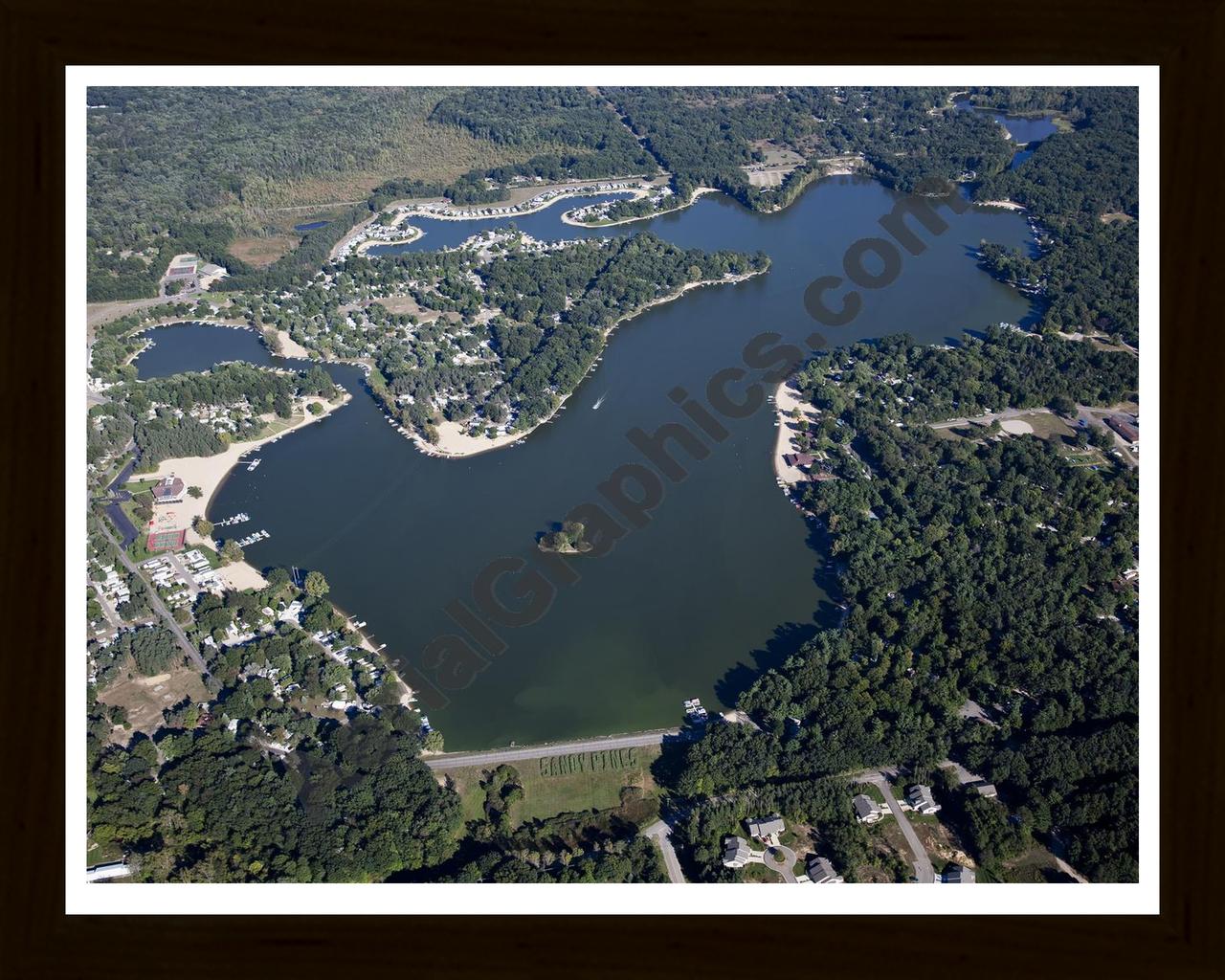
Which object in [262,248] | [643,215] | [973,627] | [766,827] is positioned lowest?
[766,827]

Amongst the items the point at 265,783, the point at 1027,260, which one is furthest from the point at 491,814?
the point at 1027,260

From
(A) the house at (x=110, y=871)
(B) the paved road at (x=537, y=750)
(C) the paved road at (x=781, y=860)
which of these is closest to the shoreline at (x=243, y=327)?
(B) the paved road at (x=537, y=750)

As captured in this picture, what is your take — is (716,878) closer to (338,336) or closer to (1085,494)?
(1085,494)

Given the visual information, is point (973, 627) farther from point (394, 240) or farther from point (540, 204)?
point (540, 204)

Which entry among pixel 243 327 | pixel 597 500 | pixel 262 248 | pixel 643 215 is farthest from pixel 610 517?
pixel 262 248

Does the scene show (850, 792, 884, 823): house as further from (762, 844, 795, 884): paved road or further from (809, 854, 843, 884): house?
(762, 844, 795, 884): paved road
